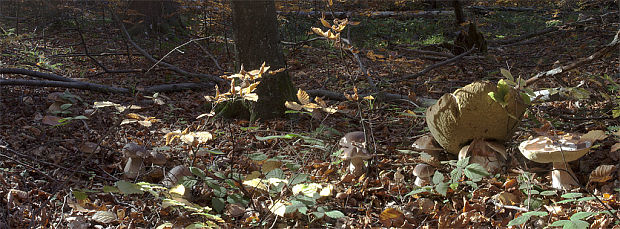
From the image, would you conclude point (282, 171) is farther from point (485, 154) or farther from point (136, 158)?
point (485, 154)

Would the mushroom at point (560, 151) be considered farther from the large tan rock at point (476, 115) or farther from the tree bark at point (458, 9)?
the tree bark at point (458, 9)

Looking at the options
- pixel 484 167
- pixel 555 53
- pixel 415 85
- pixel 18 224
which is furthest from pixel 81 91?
pixel 555 53

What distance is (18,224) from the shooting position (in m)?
2.62

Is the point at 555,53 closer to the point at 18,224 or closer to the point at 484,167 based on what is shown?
the point at 484,167

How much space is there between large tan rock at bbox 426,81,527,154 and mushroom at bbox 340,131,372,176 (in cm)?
63

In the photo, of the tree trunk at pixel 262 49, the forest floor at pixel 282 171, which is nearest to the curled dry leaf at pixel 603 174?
the forest floor at pixel 282 171

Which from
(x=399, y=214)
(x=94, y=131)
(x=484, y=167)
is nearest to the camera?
(x=399, y=214)

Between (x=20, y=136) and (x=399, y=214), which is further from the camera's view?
(x=20, y=136)

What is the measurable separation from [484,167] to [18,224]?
11.0ft

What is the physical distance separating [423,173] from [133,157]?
2.43 meters

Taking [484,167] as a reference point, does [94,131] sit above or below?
below

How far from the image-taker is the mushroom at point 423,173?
2.95 m

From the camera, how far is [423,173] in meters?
2.95

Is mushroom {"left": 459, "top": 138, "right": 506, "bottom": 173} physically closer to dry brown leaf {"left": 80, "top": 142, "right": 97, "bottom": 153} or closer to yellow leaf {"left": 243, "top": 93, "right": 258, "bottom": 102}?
yellow leaf {"left": 243, "top": 93, "right": 258, "bottom": 102}
